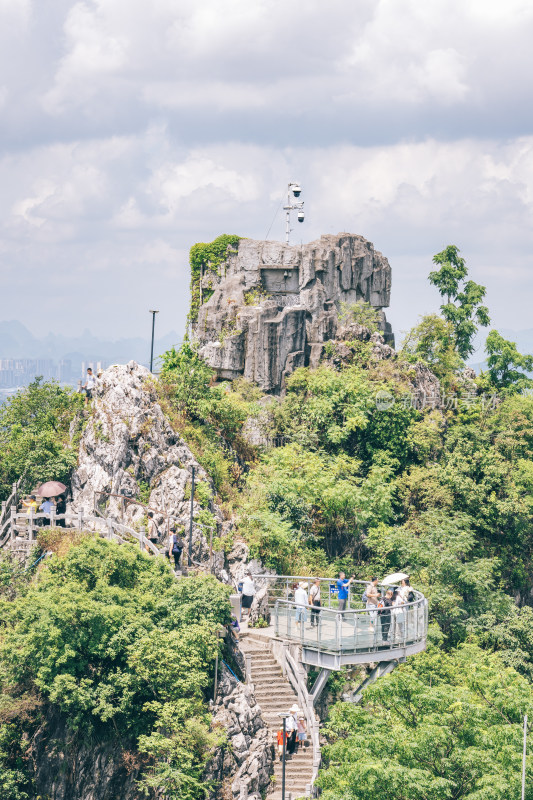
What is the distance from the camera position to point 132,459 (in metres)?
38.5

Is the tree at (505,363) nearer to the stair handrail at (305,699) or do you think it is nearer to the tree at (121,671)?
the stair handrail at (305,699)

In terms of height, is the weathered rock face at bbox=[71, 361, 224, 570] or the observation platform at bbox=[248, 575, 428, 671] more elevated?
the weathered rock face at bbox=[71, 361, 224, 570]

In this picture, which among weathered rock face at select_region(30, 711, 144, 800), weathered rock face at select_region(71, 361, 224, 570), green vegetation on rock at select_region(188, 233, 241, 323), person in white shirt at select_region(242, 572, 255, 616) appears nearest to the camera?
weathered rock face at select_region(30, 711, 144, 800)


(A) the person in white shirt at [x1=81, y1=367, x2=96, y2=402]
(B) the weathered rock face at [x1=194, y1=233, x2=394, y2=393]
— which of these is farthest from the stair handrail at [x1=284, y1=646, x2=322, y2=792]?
(B) the weathered rock face at [x1=194, y1=233, x2=394, y2=393]

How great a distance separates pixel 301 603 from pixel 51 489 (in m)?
10.5

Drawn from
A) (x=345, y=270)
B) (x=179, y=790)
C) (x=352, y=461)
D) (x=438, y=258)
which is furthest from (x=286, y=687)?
(x=438, y=258)

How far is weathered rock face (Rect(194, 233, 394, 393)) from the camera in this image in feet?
160

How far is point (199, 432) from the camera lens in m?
42.2

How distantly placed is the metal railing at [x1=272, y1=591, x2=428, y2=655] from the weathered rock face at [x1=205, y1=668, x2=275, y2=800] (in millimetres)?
2236

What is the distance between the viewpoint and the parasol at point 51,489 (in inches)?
1474

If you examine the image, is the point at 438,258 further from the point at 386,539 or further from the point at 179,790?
the point at 179,790

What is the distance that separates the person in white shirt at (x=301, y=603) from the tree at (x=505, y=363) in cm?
2565

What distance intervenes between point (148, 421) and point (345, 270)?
17256 millimetres

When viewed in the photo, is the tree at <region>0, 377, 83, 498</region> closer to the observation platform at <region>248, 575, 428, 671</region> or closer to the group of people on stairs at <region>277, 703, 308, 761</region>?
the observation platform at <region>248, 575, 428, 671</region>
